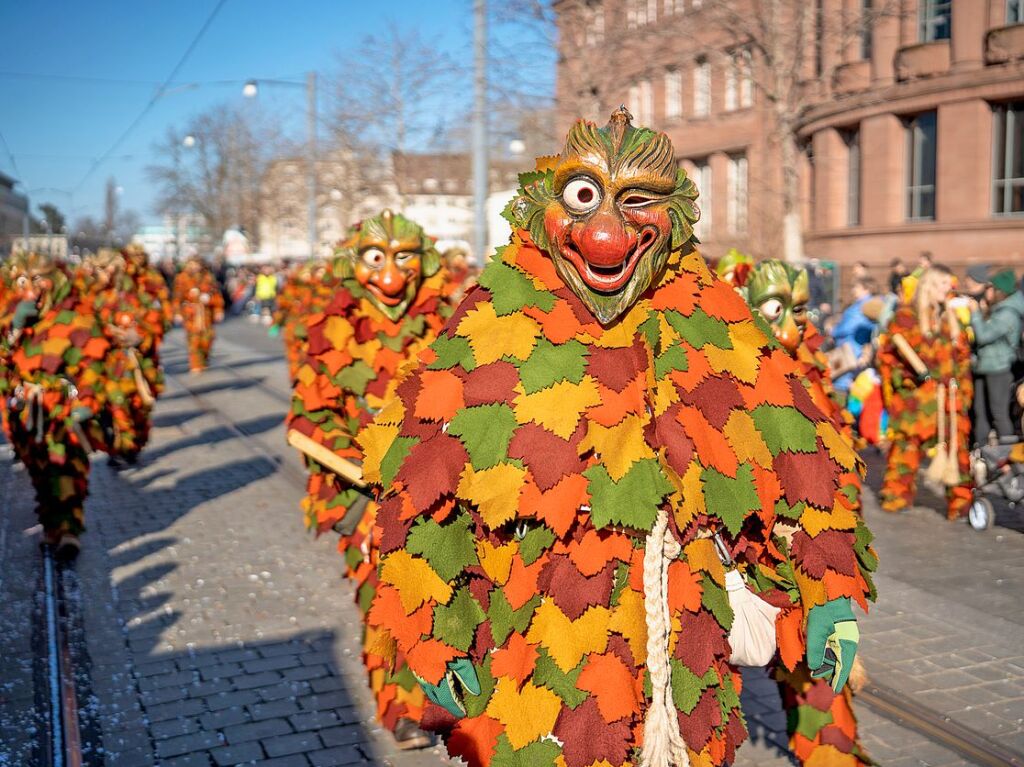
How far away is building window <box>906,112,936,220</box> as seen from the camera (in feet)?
80.3

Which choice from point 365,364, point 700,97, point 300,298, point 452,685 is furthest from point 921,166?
point 452,685

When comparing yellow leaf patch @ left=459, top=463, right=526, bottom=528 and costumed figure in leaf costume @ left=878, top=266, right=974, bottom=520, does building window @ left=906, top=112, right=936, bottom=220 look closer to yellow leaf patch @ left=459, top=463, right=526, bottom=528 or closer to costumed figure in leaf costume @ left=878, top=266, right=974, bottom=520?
costumed figure in leaf costume @ left=878, top=266, right=974, bottom=520

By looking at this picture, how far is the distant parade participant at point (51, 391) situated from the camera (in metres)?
7.89

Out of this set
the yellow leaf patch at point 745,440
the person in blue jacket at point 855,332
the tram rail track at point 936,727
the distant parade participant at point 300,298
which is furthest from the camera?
the person in blue jacket at point 855,332

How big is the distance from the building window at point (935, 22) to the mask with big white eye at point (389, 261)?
2070 centimetres

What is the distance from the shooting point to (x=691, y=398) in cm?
285

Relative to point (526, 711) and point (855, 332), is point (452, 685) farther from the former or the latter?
point (855, 332)

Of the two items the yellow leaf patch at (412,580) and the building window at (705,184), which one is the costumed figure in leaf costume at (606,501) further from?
the building window at (705,184)

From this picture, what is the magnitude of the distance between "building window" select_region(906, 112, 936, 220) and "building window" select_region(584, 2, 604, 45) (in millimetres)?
8722

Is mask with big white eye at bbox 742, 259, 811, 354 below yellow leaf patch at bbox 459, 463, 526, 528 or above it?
above

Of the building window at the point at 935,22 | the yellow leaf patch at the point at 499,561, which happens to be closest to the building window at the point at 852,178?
the building window at the point at 935,22

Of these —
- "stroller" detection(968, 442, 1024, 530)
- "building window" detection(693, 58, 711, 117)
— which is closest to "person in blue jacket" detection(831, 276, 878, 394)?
"stroller" detection(968, 442, 1024, 530)

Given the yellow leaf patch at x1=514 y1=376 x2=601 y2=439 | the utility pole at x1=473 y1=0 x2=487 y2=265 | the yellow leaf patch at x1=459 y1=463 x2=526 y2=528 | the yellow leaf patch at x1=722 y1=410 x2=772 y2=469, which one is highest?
the utility pole at x1=473 y1=0 x2=487 y2=265

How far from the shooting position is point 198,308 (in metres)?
20.8
